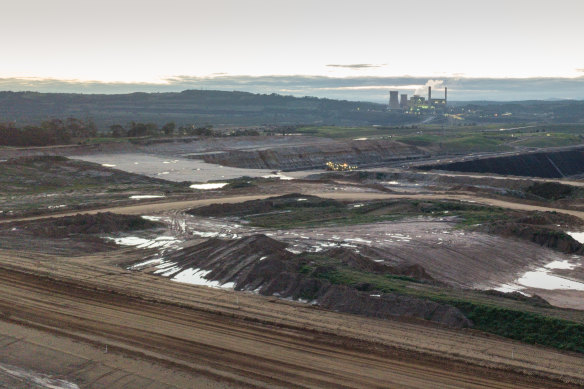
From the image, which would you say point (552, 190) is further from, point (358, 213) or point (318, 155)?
point (318, 155)

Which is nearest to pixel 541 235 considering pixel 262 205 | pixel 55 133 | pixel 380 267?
pixel 380 267

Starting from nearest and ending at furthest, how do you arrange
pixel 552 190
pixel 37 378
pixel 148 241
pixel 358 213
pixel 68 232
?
1. pixel 37 378
2. pixel 148 241
3. pixel 68 232
4. pixel 358 213
5. pixel 552 190

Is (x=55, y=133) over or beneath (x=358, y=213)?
over

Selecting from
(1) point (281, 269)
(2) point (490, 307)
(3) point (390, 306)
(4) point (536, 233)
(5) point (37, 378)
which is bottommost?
(4) point (536, 233)

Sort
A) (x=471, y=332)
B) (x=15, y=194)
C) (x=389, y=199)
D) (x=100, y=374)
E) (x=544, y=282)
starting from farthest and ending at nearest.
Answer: (x=15, y=194), (x=389, y=199), (x=544, y=282), (x=471, y=332), (x=100, y=374)

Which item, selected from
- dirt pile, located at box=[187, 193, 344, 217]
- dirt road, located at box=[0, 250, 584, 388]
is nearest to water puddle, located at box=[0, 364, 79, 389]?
dirt road, located at box=[0, 250, 584, 388]

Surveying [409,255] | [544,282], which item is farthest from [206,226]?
[544,282]

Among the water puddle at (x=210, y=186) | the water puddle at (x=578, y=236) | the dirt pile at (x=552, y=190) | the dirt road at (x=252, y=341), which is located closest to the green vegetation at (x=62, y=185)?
the water puddle at (x=210, y=186)

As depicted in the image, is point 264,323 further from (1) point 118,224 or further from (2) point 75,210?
(2) point 75,210
